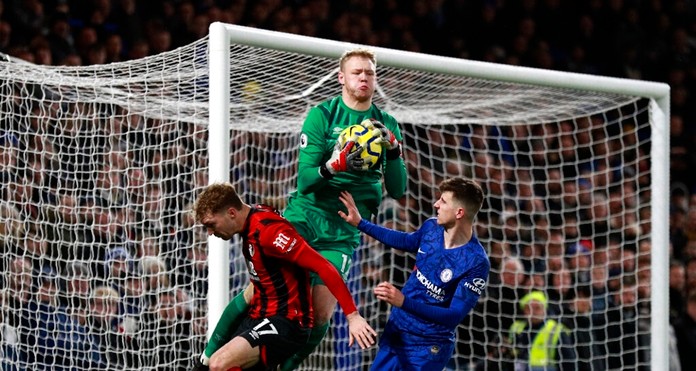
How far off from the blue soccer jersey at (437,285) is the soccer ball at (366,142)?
50cm

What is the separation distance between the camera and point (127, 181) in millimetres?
7957

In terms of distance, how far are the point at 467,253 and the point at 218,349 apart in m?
1.30

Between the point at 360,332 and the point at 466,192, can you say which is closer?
the point at 360,332

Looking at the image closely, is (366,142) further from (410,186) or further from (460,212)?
(410,186)

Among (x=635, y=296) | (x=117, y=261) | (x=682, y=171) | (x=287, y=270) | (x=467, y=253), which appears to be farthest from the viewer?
(x=682, y=171)

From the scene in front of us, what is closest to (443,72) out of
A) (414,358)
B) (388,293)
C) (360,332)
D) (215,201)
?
(414,358)

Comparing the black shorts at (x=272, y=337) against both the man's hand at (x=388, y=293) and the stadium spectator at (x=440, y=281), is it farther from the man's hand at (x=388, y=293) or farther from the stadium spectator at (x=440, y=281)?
the stadium spectator at (x=440, y=281)

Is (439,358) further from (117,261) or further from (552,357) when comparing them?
(552,357)

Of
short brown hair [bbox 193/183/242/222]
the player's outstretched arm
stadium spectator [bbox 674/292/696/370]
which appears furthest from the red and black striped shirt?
stadium spectator [bbox 674/292/696/370]

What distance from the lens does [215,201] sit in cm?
565

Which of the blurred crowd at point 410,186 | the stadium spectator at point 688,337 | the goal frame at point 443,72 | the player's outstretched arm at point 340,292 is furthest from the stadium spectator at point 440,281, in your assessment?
the stadium spectator at point 688,337

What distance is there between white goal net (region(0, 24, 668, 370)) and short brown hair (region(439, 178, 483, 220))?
3.73 feet

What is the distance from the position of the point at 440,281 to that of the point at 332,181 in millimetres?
721

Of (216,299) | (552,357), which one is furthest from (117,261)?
Result: (552,357)
